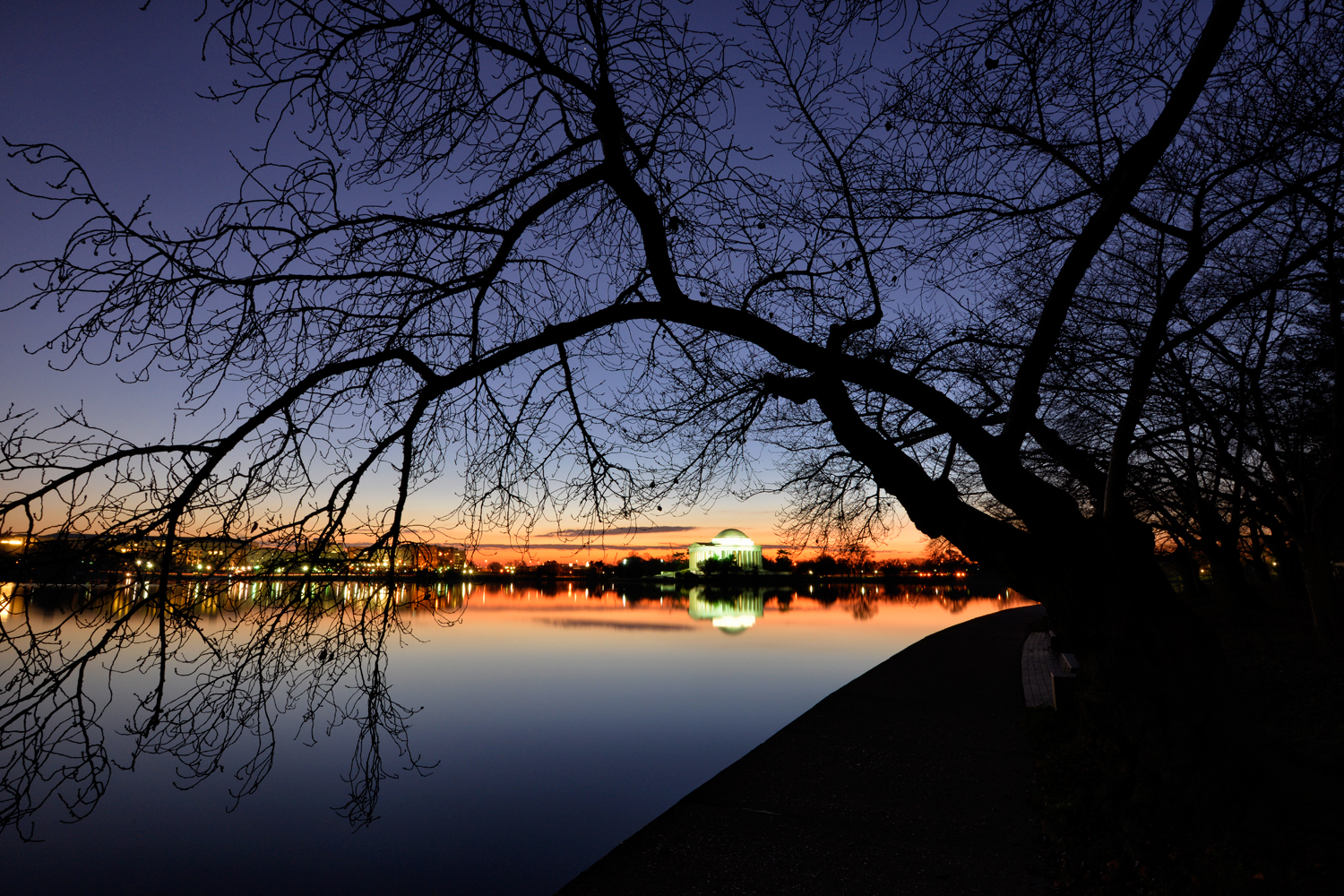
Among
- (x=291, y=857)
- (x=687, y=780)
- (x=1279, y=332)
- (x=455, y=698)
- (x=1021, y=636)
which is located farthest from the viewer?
(x=1021, y=636)

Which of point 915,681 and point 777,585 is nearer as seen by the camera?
point 915,681

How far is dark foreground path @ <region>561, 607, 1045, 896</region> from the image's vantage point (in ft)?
18.9

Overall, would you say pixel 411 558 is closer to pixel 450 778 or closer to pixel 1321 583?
pixel 450 778

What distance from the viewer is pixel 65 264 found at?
2.89 metres

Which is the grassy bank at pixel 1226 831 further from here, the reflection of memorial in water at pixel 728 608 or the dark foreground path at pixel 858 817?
the reflection of memorial in water at pixel 728 608

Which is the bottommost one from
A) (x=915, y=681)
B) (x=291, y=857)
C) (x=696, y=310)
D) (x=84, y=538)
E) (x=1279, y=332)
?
(x=291, y=857)

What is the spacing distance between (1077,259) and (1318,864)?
4.00 meters

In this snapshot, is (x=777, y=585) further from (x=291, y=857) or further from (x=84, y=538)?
→ (x=84, y=538)

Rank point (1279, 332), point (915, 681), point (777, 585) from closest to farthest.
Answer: point (1279, 332) → point (915, 681) → point (777, 585)

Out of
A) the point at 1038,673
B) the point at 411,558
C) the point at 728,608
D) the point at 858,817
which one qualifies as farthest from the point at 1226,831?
the point at 728,608

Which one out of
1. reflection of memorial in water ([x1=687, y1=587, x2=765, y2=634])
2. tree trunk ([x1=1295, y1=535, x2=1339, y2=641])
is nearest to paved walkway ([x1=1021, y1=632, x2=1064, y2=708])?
tree trunk ([x1=1295, y1=535, x2=1339, y2=641])

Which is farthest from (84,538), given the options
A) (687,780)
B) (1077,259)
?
(687,780)

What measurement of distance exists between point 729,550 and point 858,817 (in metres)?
114

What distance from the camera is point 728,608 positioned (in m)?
54.2
